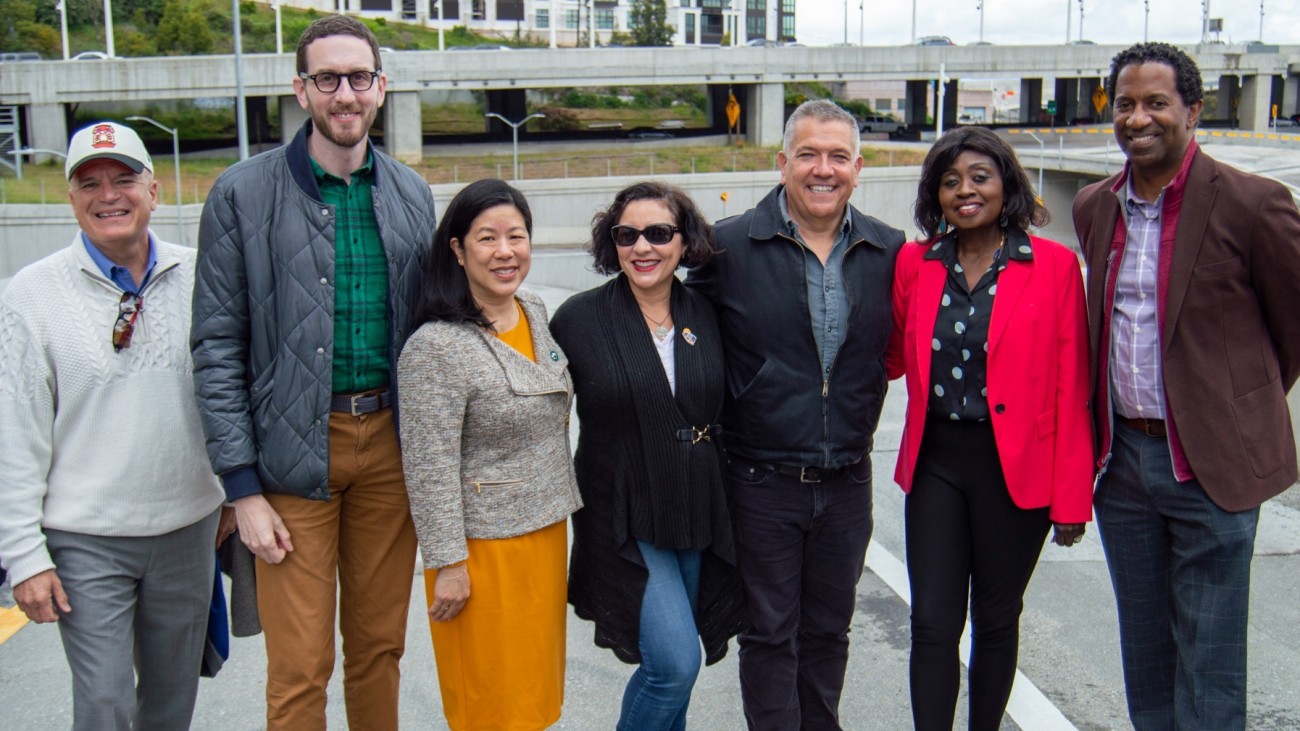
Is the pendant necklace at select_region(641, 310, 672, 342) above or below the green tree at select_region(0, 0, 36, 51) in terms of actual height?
below

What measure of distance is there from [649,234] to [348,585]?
5.30ft

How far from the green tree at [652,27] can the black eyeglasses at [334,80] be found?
8975cm

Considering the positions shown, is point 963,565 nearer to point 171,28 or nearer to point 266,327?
point 266,327

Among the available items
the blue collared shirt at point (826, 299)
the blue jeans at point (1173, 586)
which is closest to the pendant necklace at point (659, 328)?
the blue collared shirt at point (826, 299)

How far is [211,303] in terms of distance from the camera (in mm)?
3523

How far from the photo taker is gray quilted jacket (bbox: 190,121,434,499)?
11.6ft

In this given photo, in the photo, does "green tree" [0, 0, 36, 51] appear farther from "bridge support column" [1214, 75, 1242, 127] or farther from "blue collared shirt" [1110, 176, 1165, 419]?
"blue collared shirt" [1110, 176, 1165, 419]

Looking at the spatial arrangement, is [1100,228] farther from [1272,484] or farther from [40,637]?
[40,637]

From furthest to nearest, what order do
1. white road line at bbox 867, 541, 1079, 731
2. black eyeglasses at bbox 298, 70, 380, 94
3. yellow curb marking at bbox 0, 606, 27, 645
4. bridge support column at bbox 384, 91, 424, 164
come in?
bridge support column at bbox 384, 91, 424, 164 → yellow curb marking at bbox 0, 606, 27, 645 → white road line at bbox 867, 541, 1079, 731 → black eyeglasses at bbox 298, 70, 380, 94

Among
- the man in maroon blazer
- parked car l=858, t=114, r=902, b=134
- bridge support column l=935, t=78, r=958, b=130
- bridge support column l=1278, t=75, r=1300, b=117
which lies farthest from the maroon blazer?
bridge support column l=1278, t=75, r=1300, b=117

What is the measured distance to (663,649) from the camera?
147 inches

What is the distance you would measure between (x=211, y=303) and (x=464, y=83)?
160 ft

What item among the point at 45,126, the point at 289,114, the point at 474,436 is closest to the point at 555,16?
the point at 289,114

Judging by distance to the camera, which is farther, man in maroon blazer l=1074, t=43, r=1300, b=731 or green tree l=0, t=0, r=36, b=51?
green tree l=0, t=0, r=36, b=51
